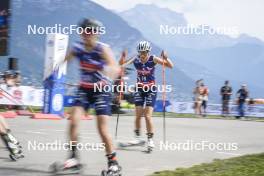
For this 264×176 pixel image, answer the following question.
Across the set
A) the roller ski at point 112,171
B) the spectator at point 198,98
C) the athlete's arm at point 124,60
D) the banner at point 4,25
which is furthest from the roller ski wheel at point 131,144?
the spectator at point 198,98

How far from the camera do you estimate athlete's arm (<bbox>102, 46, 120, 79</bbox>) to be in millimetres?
7520

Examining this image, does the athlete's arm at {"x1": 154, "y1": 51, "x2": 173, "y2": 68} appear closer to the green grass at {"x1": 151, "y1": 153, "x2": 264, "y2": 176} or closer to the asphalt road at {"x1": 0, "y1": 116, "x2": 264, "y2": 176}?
the asphalt road at {"x1": 0, "y1": 116, "x2": 264, "y2": 176}

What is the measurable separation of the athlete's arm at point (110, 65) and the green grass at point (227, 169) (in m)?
1.62

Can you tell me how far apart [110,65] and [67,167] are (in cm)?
159

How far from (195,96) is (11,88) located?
11826 mm

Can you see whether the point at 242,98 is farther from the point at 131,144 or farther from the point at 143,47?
the point at 143,47

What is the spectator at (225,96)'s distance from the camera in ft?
99.2

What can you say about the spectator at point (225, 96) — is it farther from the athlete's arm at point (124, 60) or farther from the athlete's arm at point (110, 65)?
the athlete's arm at point (110, 65)

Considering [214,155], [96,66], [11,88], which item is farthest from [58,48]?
[96,66]

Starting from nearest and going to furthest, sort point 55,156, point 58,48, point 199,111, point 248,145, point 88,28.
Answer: point 88,28 → point 55,156 → point 248,145 → point 58,48 → point 199,111

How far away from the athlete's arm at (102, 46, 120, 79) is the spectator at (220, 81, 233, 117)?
75.3ft

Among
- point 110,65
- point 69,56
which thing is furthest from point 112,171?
point 69,56

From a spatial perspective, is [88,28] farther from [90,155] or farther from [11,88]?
[11,88]

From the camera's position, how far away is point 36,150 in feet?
33.3
